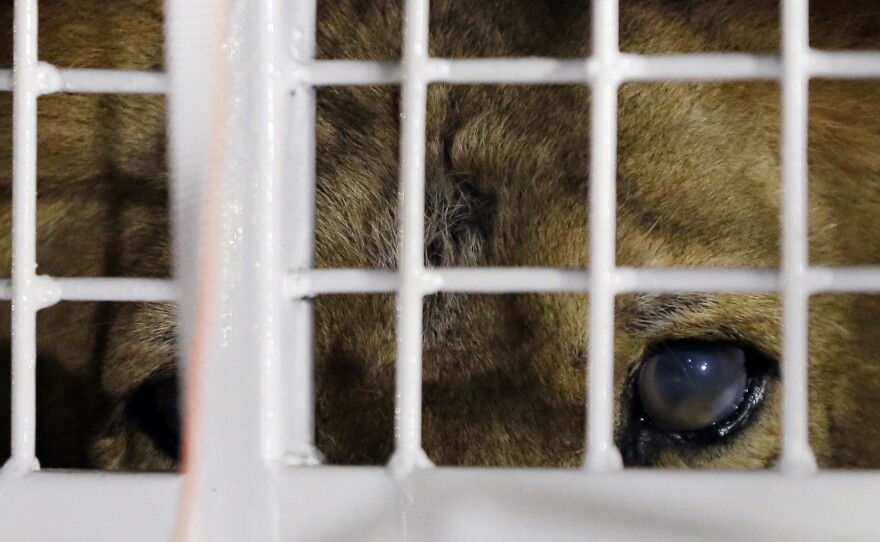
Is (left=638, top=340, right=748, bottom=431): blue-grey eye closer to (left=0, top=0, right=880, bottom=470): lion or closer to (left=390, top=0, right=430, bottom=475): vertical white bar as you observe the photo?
(left=0, top=0, right=880, bottom=470): lion

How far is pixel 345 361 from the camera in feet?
3.97

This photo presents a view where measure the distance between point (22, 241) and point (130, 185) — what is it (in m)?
0.68

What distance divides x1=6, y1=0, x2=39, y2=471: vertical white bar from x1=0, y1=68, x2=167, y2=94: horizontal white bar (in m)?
0.02

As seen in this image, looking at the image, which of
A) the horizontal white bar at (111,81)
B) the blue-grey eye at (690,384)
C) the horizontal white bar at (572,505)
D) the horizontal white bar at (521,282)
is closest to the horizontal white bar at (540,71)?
the horizontal white bar at (111,81)

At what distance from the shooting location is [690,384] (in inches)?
46.2

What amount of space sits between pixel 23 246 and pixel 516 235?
0.66m

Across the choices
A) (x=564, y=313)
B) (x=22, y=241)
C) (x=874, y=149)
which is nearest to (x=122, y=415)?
(x=564, y=313)

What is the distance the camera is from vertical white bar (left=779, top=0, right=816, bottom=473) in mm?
557

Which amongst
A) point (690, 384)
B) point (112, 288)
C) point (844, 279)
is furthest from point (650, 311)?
point (112, 288)

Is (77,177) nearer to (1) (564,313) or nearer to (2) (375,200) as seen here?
(2) (375,200)

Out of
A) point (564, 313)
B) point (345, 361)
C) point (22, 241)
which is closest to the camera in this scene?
point (22, 241)

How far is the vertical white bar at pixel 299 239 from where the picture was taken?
60cm

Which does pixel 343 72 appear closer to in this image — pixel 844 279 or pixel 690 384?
pixel 844 279

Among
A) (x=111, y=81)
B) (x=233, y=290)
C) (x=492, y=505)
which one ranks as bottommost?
(x=492, y=505)
